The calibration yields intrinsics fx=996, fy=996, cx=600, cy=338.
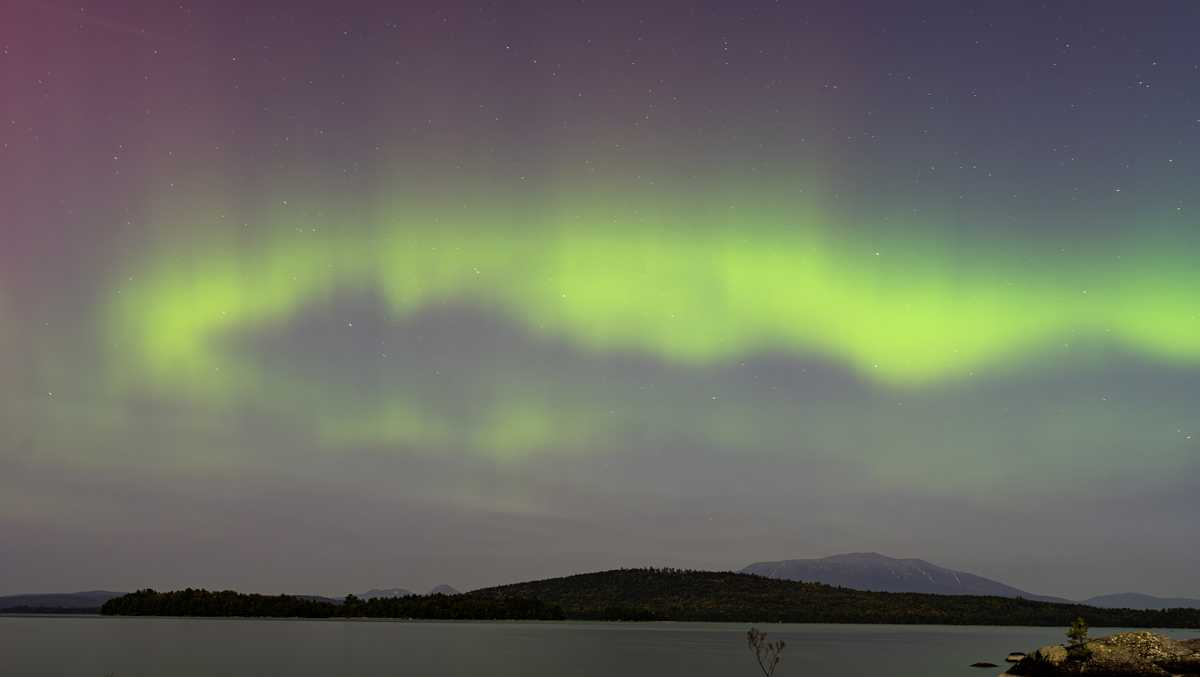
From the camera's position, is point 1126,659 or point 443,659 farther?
point 443,659

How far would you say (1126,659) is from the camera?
77375mm

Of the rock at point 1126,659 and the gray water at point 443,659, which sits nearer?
the rock at point 1126,659

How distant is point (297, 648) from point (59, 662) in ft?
133

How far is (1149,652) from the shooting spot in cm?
7812

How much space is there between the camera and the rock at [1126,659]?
7625 centimetres

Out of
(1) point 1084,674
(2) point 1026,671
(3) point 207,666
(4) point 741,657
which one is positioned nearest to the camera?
(1) point 1084,674

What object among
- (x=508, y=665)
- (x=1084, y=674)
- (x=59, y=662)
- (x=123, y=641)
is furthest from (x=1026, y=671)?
(x=123, y=641)

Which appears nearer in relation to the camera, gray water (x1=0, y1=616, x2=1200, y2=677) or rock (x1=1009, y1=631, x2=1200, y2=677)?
rock (x1=1009, y1=631, x2=1200, y2=677)

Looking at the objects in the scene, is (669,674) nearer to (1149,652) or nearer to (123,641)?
(1149,652)

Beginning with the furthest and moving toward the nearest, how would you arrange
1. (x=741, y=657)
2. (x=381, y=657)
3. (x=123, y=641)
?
(x=123, y=641) < (x=741, y=657) < (x=381, y=657)

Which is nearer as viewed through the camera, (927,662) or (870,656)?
(927,662)

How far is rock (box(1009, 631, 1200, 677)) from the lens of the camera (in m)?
76.2

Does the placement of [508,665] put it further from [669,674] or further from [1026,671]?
[1026,671]

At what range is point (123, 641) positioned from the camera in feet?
487
